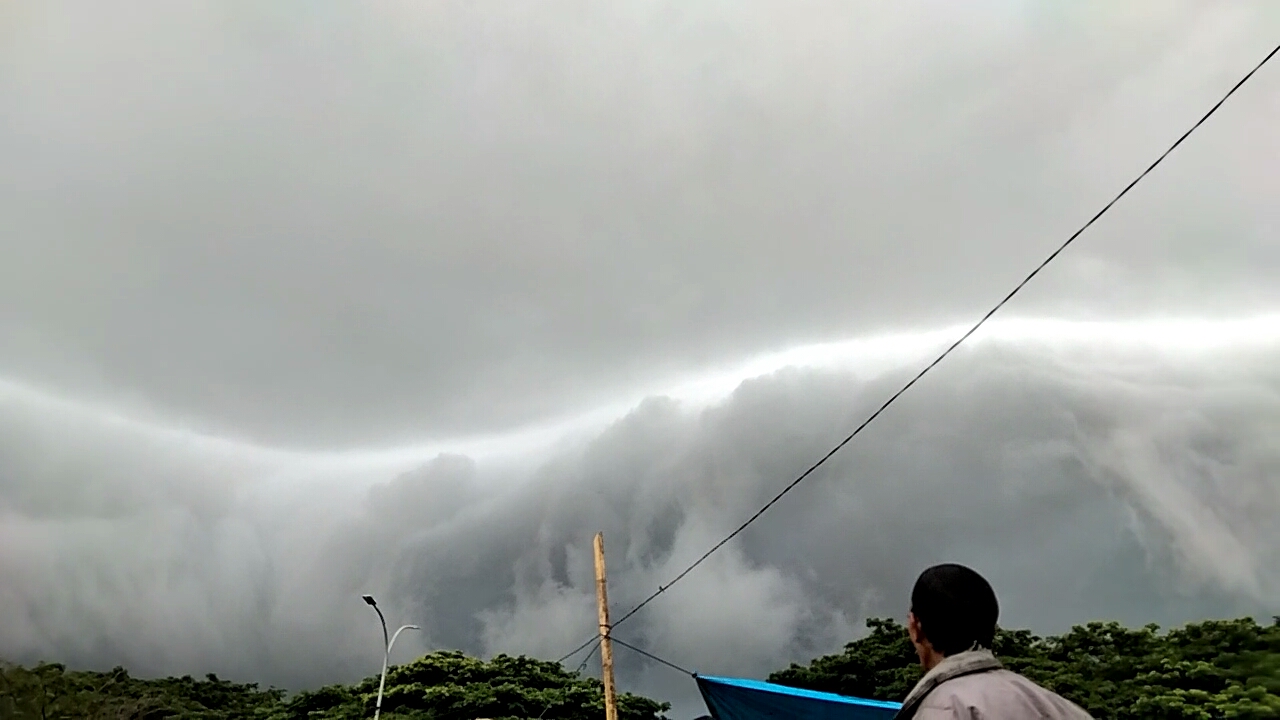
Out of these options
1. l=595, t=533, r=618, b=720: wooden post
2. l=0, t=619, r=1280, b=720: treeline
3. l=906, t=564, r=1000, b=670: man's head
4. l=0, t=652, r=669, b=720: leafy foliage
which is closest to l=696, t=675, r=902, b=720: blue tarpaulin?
l=595, t=533, r=618, b=720: wooden post

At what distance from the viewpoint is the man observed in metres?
2.27

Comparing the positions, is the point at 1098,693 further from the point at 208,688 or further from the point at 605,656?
the point at 208,688

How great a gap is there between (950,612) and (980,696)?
12.2 inches

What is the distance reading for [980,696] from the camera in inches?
89.9

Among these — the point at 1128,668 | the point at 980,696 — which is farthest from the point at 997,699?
the point at 1128,668

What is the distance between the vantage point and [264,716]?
117 feet

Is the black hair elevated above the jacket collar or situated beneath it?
elevated above

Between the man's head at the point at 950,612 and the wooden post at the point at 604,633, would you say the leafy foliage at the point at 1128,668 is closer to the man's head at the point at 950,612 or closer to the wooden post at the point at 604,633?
the man's head at the point at 950,612

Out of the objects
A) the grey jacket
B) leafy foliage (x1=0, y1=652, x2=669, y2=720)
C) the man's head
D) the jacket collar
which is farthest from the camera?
leafy foliage (x1=0, y1=652, x2=669, y2=720)

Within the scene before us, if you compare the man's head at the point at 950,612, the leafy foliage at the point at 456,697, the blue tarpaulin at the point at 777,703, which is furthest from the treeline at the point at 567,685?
the man's head at the point at 950,612

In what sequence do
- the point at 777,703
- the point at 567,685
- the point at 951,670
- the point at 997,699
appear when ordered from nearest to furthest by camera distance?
the point at 997,699 < the point at 951,670 < the point at 777,703 < the point at 567,685

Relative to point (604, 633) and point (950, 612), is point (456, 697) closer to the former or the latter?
point (604, 633)

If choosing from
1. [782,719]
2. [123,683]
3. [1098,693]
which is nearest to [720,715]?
[782,719]

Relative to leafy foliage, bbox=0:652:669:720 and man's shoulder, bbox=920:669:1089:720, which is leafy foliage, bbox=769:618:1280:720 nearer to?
man's shoulder, bbox=920:669:1089:720
